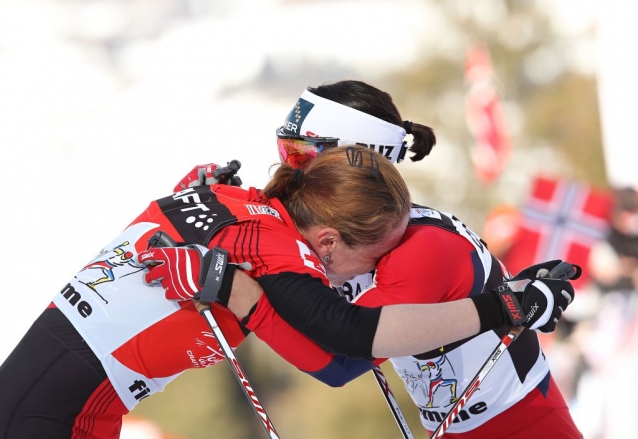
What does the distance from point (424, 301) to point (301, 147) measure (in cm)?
72

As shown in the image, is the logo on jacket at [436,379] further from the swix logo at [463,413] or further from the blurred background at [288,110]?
the blurred background at [288,110]

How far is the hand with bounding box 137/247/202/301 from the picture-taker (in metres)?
1.75

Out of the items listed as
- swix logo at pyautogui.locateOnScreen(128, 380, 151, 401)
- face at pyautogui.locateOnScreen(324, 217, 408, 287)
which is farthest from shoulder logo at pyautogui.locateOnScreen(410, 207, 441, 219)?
swix logo at pyautogui.locateOnScreen(128, 380, 151, 401)


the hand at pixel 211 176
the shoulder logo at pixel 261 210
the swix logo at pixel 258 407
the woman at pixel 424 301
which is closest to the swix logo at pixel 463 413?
the woman at pixel 424 301

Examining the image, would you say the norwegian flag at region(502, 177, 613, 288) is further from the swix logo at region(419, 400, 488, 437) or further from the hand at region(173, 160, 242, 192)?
the hand at region(173, 160, 242, 192)

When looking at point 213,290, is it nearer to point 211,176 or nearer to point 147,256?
point 147,256

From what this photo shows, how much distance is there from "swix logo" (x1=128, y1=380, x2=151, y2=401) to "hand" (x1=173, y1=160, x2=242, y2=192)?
0.68 meters

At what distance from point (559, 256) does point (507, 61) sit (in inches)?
76.8

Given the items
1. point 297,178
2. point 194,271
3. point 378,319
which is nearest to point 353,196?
point 297,178

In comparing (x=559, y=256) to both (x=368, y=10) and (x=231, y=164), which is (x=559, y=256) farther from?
(x=231, y=164)

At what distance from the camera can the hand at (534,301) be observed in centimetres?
188

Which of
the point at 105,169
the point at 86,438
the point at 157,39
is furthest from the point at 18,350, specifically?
the point at 157,39

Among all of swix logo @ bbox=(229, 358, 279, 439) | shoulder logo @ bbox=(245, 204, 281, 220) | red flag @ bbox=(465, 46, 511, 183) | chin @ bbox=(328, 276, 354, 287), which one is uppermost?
shoulder logo @ bbox=(245, 204, 281, 220)

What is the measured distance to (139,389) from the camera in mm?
1919
